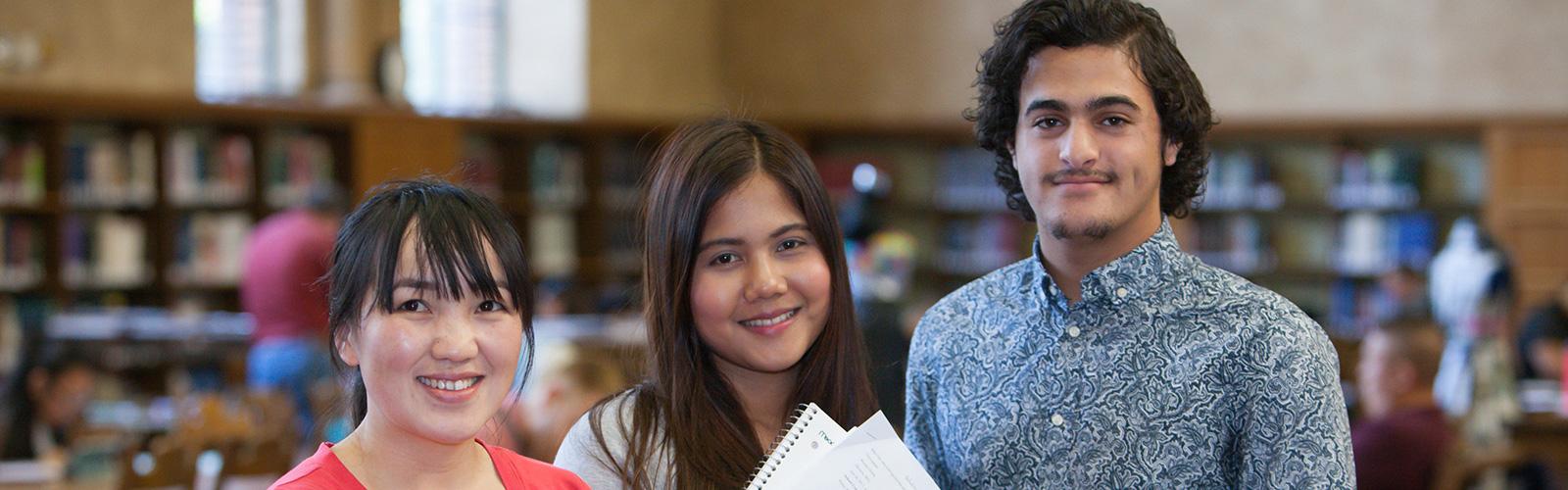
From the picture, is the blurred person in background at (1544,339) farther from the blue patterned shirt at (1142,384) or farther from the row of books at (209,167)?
the row of books at (209,167)

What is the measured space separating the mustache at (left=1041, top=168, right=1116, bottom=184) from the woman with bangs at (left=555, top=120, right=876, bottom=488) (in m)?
0.28

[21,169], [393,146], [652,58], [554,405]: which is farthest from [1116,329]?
[652,58]

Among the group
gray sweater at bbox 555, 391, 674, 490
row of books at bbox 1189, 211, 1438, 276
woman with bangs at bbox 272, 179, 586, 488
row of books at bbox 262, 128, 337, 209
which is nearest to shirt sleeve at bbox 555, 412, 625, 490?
gray sweater at bbox 555, 391, 674, 490

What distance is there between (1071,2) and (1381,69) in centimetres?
803

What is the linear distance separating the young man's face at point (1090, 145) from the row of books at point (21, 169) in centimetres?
637

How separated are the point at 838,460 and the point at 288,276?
531 centimetres

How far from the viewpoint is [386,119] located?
848 cm

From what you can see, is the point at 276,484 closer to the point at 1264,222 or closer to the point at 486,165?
the point at 486,165

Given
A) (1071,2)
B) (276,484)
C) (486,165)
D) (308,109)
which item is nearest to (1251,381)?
(1071,2)

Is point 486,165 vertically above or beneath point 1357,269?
above

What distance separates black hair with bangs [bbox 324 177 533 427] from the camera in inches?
62.8

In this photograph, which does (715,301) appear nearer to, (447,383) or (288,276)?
(447,383)

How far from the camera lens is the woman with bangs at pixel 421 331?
1584 millimetres

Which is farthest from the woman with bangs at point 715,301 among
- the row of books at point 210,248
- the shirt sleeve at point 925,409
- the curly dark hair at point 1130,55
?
the row of books at point 210,248
